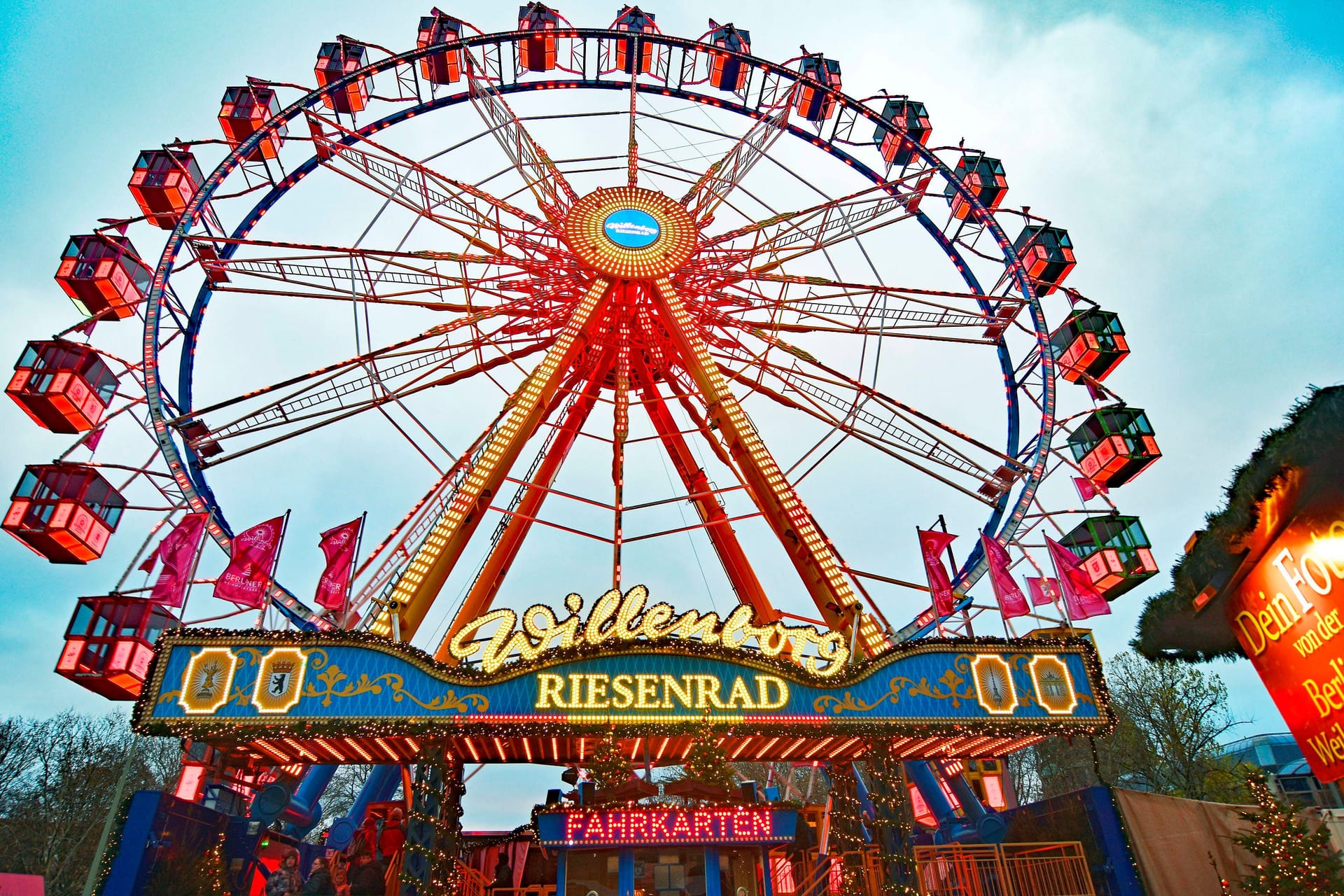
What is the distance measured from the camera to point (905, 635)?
2064 centimetres

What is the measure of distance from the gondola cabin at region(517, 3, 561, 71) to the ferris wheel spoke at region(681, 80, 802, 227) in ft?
19.4

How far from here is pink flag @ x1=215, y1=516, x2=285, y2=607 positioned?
49.6ft

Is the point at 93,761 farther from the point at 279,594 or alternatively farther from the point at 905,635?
the point at 905,635

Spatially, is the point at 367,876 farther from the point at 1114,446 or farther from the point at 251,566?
the point at 1114,446

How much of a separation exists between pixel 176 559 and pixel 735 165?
16.8 metres

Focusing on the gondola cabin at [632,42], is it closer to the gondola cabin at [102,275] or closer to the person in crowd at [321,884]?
the gondola cabin at [102,275]

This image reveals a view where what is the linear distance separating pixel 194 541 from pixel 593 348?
10.5 metres

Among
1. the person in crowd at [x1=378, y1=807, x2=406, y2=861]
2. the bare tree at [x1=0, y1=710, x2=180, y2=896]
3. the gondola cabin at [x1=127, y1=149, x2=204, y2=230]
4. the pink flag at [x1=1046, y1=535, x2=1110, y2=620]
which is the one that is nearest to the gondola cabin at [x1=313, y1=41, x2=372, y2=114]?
the gondola cabin at [x1=127, y1=149, x2=204, y2=230]

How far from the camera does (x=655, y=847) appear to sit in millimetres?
13320

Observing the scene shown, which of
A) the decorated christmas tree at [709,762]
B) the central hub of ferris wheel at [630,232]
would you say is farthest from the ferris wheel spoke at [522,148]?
the decorated christmas tree at [709,762]

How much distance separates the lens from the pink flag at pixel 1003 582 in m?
16.3

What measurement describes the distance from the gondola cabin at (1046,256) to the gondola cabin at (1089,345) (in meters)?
1.29

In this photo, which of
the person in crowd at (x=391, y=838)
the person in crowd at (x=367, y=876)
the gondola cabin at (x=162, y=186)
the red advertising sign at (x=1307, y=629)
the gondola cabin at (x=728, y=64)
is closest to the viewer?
the red advertising sign at (x=1307, y=629)

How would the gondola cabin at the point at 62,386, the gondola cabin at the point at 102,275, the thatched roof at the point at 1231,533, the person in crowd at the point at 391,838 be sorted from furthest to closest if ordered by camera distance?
the gondola cabin at the point at 102,275
the gondola cabin at the point at 62,386
the person in crowd at the point at 391,838
the thatched roof at the point at 1231,533
